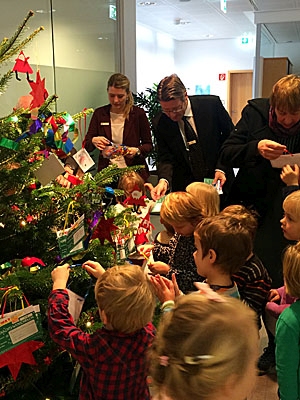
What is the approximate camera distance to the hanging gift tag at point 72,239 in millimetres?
1218

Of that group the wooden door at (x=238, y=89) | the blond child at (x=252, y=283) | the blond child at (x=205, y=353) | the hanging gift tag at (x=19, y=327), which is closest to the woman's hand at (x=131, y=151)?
the blond child at (x=252, y=283)

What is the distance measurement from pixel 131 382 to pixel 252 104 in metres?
1.43

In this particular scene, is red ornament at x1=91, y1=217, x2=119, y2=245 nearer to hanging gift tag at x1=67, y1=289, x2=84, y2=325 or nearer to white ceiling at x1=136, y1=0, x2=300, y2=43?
hanging gift tag at x1=67, y1=289, x2=84, y2=325

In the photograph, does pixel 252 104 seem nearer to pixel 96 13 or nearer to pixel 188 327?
pixel 188 327

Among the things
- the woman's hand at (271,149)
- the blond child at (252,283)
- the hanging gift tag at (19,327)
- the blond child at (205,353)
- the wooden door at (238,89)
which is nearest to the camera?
the blond child at (205,353)

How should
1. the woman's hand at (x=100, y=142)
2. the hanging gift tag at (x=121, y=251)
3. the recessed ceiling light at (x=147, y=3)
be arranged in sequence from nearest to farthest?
the hanging gift tag at (x=121, y=251)
the woman's hand at (x=100, y=142)
the recessed ceiling light at (x=147, y=3)

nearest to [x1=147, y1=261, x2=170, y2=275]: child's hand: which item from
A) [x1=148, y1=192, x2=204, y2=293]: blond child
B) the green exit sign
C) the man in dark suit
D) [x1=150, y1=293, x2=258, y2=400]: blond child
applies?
[x1=148, y1=192, x2=204, y2=293]: blond child

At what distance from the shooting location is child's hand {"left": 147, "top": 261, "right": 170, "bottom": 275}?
189 cm

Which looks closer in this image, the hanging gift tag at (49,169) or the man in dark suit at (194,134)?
the hanging gift tag at (49,169)

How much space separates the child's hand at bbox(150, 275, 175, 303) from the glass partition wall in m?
2.14

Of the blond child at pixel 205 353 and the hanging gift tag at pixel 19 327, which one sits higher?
the blond child at pixel 205 353

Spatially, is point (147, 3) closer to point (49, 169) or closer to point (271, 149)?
point (271, 149)

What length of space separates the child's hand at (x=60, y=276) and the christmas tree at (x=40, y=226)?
23mm

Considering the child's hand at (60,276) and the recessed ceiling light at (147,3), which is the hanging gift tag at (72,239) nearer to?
the child's hand at (60,276)
